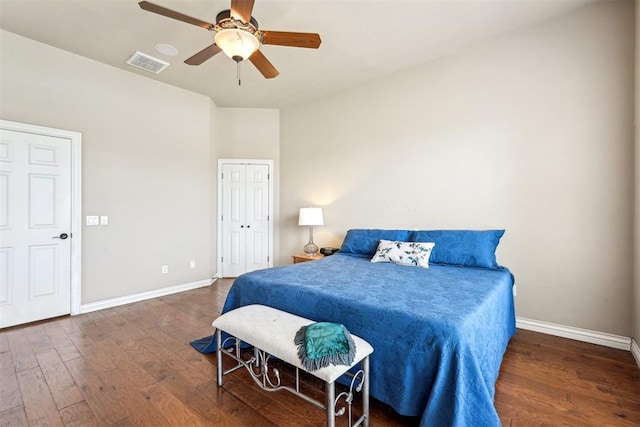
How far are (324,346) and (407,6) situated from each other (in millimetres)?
Answer: 2766

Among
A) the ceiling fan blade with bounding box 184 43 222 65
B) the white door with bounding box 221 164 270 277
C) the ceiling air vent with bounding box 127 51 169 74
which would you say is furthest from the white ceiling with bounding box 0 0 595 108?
the white door with bounding box 221 164 270 277

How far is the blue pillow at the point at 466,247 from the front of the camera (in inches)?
111

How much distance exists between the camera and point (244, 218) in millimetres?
5172

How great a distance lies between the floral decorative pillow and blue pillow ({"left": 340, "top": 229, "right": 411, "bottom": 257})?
0.69 ft

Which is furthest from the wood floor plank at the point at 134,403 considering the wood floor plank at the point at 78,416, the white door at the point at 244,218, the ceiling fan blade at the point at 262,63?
the white door at the point at 244,218

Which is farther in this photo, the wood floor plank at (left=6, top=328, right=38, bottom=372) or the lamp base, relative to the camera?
the lamp base

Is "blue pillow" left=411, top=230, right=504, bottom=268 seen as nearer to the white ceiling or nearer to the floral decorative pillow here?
the floral decorative pillow

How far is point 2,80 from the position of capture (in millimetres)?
2938

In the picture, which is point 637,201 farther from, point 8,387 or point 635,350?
point 8,387

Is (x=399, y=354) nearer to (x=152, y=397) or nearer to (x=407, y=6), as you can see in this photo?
(x=152, y=397)

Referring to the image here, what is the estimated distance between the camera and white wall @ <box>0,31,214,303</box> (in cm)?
315

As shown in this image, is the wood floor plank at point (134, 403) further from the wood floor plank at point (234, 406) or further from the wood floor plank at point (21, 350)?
the wood floor plank at point (21, 350)

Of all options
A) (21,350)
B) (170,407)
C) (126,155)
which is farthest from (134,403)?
(126,155)

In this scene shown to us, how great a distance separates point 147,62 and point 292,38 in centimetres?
227
